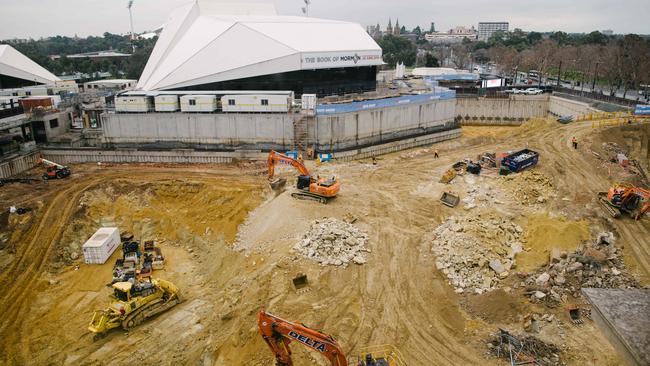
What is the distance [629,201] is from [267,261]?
20030 mm

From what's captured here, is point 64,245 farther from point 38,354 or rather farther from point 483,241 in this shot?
point 483,241

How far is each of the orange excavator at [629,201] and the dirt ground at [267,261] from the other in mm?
654

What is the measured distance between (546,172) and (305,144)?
1855 cm

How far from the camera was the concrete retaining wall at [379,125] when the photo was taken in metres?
37.2

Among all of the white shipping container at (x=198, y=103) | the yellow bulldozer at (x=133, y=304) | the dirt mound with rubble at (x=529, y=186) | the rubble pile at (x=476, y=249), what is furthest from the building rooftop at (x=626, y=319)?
the white shipping container at (x=198, y=103)

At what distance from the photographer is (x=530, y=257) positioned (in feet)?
69.3

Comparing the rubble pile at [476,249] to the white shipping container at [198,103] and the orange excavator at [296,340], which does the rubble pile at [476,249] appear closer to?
the orange excavator at [296,340]

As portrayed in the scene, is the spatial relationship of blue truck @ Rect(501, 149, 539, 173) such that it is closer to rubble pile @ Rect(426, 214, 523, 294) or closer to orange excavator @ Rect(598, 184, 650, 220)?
orange excavator @ Rect(598, 184, 650, 220)

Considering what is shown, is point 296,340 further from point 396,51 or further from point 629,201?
point 396,51

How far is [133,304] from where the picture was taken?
18.3m

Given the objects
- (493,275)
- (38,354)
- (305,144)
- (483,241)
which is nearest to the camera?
(38,354)

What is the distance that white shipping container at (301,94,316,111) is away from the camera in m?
36.7

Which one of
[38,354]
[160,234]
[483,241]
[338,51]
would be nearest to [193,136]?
[160,234]

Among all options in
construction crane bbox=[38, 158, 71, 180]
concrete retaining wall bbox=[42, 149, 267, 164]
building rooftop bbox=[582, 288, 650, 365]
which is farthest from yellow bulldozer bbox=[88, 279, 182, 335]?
concrete retaining wall bbox=[42, 149, 267, 164]
